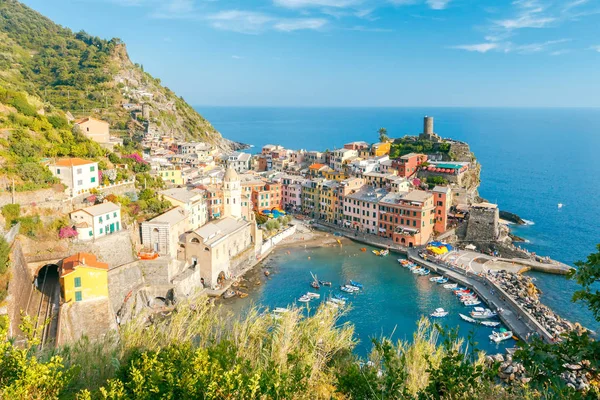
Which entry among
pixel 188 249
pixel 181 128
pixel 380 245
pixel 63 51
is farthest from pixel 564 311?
Answer: pixel 63 51

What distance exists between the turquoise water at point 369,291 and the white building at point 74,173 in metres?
14.0

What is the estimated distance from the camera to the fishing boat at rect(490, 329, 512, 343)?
27.8m

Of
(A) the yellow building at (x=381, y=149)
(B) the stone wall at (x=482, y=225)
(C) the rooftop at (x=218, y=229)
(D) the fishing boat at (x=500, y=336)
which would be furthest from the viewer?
(A) the yellow building at (x=381, y=149)

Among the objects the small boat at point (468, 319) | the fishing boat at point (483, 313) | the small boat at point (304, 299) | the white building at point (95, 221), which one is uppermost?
the white building at point (95, 221)

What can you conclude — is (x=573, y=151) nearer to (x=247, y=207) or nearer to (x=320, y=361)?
(x=247, y=207)

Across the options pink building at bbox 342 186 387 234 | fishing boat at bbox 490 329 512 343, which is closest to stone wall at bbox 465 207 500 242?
pink building at bbox 342 186 387 234

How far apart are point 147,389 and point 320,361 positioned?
612 cm

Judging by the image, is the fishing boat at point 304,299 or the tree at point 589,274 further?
the fishing boat at point 304,299

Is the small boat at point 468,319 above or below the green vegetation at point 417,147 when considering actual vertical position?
below

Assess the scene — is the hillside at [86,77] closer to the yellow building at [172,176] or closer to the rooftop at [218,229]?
the yellow building at [172,176]

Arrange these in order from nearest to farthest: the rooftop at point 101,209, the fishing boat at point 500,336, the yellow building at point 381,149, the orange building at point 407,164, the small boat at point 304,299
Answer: the fishing boat at point 500,336
the rooftop at point 101,209
the small boat at point 304,299
the orange building at point 407,164
the yellow building at point 381,149

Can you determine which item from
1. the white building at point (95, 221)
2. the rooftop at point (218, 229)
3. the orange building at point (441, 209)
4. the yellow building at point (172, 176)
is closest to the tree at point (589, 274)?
the white building at point (95, 221)

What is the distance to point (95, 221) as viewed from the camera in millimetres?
28625

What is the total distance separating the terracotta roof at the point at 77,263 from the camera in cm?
2365
